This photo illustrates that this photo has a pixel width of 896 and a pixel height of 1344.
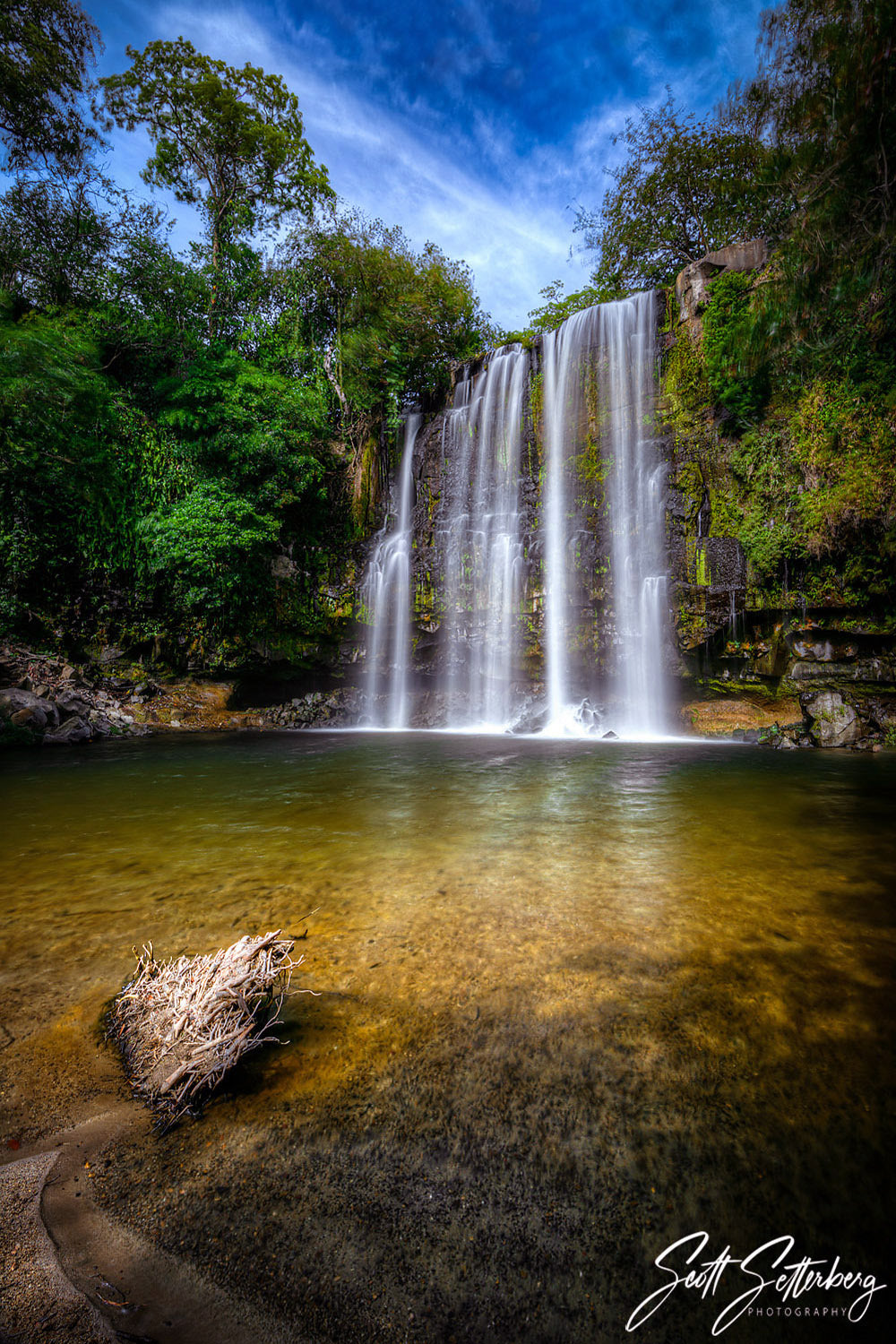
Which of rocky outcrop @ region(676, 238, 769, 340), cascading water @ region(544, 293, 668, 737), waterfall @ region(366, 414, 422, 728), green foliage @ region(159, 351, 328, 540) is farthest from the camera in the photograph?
waterfall @ region(366, 414, 422, 728)

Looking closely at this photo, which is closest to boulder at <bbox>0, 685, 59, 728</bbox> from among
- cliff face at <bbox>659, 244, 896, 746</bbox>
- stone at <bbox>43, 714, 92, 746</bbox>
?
stone at <bbox>43, 714, 92, 746</bbox>

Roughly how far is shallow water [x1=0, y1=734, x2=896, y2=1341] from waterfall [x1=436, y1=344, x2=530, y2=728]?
10349mm

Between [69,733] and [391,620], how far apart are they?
821 cm

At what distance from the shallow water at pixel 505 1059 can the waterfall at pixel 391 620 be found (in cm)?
1126

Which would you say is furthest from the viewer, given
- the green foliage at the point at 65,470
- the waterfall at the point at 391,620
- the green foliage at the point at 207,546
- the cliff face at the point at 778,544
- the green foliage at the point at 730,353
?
the waterfall at the point at 391,620

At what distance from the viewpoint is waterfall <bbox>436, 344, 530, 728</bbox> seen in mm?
14328

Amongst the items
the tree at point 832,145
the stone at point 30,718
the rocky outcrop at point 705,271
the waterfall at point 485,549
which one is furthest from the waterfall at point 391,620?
the tree at point 832,145

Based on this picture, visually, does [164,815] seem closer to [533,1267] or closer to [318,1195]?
[318,1195]

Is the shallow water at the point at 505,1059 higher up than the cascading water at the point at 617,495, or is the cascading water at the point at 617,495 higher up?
A: the cascading water at the point at 617,495

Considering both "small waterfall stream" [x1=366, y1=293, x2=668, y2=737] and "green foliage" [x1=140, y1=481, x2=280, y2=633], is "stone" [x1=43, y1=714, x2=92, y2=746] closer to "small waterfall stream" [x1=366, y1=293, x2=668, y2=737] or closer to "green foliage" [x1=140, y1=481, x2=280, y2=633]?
"green foliage" [x1=140, y1=481, x2=280, y2=633]

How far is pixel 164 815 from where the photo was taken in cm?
507

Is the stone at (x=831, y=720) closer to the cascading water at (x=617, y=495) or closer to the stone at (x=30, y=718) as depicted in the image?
the cascading water at (x=617, y=495)

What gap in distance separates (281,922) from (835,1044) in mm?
2438

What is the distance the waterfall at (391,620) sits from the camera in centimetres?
1537
